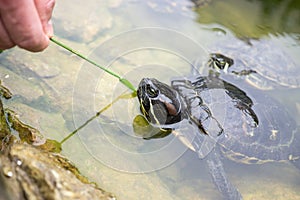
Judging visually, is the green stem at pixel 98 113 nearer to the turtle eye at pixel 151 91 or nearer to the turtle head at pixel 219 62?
the turtle eye at pixel 151 91

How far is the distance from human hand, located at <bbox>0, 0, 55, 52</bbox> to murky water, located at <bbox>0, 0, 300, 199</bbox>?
1143 millimetres

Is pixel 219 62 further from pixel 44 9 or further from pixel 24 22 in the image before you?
pixel 24 22

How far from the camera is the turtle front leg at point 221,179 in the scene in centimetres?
284

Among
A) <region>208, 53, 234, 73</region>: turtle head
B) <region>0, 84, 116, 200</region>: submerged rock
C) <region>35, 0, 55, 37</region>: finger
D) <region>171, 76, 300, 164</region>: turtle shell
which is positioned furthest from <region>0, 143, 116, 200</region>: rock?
<region>208, 53, 234, 73</region>: turtle head

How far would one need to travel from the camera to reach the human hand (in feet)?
4.71

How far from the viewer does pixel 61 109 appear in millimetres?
2924

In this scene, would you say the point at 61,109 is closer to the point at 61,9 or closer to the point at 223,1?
the point at 61,9

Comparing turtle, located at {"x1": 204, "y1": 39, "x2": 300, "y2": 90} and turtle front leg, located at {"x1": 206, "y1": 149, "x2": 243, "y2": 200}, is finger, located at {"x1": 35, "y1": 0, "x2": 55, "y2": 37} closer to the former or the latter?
turtle front leg, located at {"x1": 206, "y1": 149, "x2": 243, "y2": 200}

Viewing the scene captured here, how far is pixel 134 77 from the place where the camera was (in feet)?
11.1

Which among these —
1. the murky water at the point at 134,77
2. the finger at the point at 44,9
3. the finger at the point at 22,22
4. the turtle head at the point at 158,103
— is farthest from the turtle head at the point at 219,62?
the finger at the point at 22,22

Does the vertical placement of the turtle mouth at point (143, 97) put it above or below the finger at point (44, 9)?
below

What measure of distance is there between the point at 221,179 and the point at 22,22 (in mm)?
2121

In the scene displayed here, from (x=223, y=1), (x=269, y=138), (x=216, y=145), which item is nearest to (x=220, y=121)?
(x=216, y=145)

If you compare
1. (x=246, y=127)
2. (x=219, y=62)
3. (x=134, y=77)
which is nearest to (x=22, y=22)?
(x=134, y=77)
